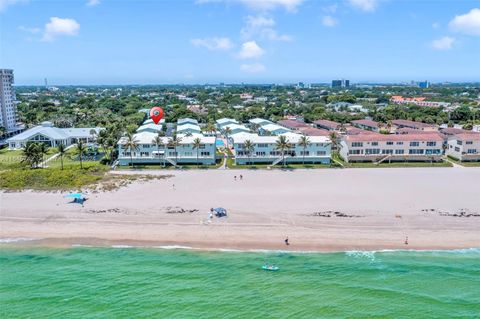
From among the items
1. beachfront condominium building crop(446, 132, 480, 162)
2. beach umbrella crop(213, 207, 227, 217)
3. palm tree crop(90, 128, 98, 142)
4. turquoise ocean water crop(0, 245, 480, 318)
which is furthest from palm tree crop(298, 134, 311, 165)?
palm tree crop(90, 128, 98, 142)

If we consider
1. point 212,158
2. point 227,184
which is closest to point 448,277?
point 227,184

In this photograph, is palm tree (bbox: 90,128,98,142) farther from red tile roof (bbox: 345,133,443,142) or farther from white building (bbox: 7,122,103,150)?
red tile roof (bbox: 345,133,443,142)

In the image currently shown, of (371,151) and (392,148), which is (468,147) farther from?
(371,151)

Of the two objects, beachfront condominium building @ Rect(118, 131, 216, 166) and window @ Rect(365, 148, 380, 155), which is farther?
window @ Rect(365, 148, 380, 155)

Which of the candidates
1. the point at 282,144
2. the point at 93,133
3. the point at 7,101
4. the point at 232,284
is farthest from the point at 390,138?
the point at 7,101

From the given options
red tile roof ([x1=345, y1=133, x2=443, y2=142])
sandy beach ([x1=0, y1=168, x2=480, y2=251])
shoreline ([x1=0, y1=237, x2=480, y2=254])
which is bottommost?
shoreline ([x1=0, y1=237, x2=480, y2=254])
